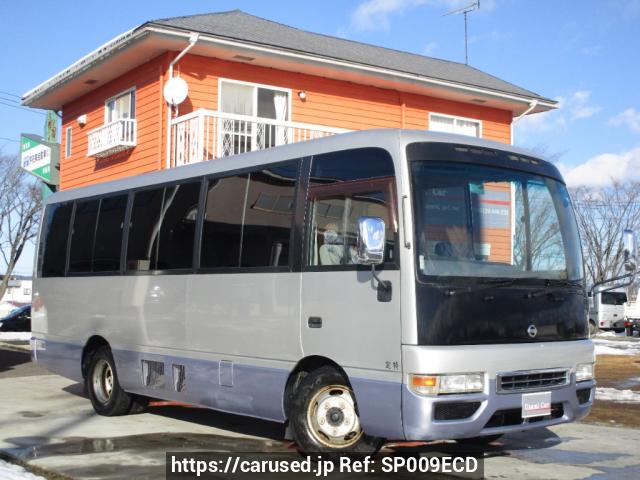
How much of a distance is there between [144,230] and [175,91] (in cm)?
747

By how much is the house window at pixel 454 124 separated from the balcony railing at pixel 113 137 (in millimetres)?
7476

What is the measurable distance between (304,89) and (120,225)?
373 inches

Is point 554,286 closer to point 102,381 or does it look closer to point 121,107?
point 102,381

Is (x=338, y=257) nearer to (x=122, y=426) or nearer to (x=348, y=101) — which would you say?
(x=122, y=426)

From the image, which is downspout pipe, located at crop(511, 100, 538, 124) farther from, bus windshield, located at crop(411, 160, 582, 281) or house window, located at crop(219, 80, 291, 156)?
bus windshield, located at crop(411, 160, 582, 281)

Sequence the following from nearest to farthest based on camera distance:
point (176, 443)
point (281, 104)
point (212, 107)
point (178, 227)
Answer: point (176, 443) → point (178, 227) → point (212, 107) → point (281, 104)

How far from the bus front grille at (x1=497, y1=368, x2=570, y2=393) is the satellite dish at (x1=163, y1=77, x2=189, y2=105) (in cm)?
1153

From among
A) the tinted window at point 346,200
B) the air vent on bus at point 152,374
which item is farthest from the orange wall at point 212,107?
the tinted window at point 346,200

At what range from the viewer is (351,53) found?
801 inches

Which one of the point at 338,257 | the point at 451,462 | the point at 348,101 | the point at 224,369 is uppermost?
the point at 348,101

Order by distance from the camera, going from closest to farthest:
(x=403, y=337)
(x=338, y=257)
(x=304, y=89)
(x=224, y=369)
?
1. (x=403, y=337)
2. (x=338, y=257)
3. (x=224, y=369)
4. (x=304, y=89)

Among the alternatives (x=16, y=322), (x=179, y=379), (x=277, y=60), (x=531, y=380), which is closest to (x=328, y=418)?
(x=531, y=380)

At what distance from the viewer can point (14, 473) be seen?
22.0 ft

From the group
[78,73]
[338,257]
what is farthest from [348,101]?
[338,257]
